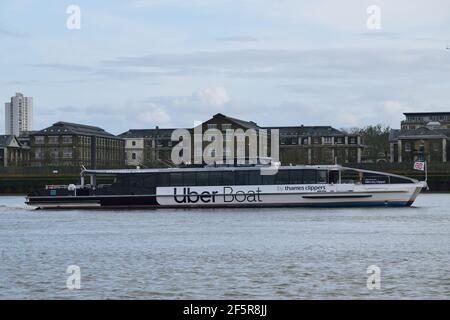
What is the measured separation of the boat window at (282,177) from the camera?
2945 inches

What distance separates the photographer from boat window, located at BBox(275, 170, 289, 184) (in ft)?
245

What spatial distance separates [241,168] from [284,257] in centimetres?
3957

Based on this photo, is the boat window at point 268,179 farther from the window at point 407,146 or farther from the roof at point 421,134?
the window at point 407,146

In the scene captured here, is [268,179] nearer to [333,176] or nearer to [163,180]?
[333,176]

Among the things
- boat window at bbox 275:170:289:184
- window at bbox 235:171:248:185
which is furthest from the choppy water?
window at bbox 235:171:248:185

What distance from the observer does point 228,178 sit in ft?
252

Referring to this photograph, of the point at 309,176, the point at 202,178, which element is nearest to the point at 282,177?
the point at 309,176

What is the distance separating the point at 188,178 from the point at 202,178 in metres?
1.15

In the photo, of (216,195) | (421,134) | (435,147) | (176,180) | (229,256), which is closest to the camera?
(229,256)

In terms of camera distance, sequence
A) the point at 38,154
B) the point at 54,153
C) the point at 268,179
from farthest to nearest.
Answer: the point at 38,154, the point at 54,153, the point at 268,179

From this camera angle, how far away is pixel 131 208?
261 feet

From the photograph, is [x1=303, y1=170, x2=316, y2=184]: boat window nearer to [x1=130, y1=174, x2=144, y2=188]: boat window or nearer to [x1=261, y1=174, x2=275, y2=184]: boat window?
[x1=261, y1=174, x2=275, y2=184]: boat window

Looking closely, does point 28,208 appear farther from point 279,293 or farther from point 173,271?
point 279,293
